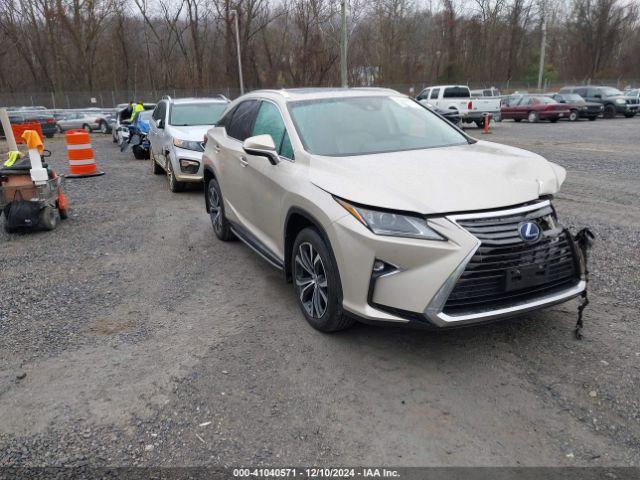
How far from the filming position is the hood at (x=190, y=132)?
380 inches

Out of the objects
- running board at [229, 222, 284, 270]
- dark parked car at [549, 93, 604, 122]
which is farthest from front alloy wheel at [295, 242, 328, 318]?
dark parked car at [549, 93, 604, 122]

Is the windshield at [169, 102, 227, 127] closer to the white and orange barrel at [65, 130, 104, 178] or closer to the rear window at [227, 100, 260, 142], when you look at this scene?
the white and orange barrel at [65, 130, 104, 178]

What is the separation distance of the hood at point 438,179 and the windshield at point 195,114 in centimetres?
720

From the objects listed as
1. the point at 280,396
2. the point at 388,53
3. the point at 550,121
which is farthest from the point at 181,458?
the point at 388,53

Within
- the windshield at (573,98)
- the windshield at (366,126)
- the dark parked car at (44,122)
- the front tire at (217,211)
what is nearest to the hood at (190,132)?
the front tire at (217,211)

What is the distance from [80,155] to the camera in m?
12.2

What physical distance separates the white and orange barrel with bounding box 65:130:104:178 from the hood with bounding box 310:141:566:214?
9.83 metres

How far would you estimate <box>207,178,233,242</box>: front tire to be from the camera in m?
6.23

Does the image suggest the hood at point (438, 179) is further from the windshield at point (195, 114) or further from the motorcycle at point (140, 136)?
the motorcycle at point (140, 136)

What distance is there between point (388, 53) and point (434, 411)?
58.1 metres

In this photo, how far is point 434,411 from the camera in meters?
3.02

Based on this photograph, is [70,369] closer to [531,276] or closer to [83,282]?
[83,282]

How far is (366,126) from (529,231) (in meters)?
1.93

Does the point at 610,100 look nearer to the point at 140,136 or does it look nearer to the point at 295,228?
the point at 140,136
